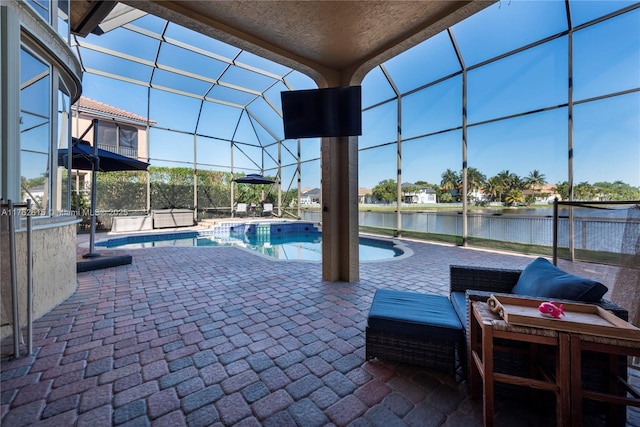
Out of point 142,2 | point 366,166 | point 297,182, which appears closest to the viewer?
point 142,2

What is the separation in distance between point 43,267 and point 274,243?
6.96 meters

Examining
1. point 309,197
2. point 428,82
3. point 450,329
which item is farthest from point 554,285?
point 309,197

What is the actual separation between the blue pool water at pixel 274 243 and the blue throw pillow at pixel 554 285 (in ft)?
13.2

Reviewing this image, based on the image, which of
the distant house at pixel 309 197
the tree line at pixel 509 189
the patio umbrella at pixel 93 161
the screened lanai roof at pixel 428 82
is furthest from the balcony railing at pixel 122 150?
the tree line at pixel 509 189

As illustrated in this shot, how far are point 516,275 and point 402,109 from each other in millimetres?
7436

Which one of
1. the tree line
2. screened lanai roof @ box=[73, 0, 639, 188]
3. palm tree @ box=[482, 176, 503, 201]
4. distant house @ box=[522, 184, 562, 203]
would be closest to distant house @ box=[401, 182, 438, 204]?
the tree line

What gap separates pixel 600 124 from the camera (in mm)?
5148

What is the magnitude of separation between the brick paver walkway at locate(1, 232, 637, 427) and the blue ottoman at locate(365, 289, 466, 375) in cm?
10

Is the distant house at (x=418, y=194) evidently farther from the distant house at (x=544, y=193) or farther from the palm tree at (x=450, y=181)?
the distant house at (x=544, y=193)

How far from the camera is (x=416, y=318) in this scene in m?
1.80

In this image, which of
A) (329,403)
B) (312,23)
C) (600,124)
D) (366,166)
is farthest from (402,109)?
(329,403)

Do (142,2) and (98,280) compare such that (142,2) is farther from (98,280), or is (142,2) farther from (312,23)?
(98,280)

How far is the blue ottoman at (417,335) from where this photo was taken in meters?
1.73

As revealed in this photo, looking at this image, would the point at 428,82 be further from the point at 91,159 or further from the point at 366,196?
the point at 91,159
